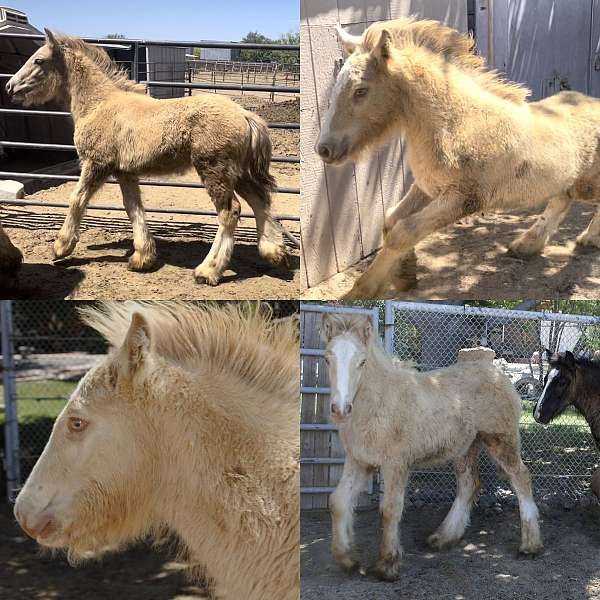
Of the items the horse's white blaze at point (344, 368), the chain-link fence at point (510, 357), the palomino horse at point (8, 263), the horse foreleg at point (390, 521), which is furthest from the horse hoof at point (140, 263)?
the horse foreleg at point (390, 521)

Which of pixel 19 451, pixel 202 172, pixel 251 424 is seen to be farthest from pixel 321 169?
pixel 19 451

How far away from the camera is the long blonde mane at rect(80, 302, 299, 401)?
1857 mm

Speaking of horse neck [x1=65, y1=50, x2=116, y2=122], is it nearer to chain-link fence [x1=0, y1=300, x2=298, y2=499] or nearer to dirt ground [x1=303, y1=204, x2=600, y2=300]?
chain-link fence [x1=0, y1=300, x2=298, y2=499]

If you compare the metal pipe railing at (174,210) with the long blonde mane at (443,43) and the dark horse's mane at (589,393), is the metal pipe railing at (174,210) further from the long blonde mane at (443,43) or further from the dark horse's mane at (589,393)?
the dark horse's mane at (589,393)

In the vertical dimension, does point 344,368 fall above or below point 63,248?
below

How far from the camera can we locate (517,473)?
3.41m

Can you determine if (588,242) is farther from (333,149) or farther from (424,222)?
(333,149)

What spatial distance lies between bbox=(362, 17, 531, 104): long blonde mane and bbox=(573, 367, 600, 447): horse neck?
191 cm

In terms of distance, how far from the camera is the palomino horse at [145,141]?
3.79 m

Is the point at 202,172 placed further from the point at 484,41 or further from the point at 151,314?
the point at 151,314

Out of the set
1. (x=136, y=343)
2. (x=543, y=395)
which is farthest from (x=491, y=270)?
(x=136, y=343)

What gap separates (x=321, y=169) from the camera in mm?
3652

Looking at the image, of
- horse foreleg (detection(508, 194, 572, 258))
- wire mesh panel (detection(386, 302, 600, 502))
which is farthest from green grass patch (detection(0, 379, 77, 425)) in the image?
horse foreleg (detection(508, 194, 572, 258))

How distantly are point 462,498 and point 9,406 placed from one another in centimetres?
281
